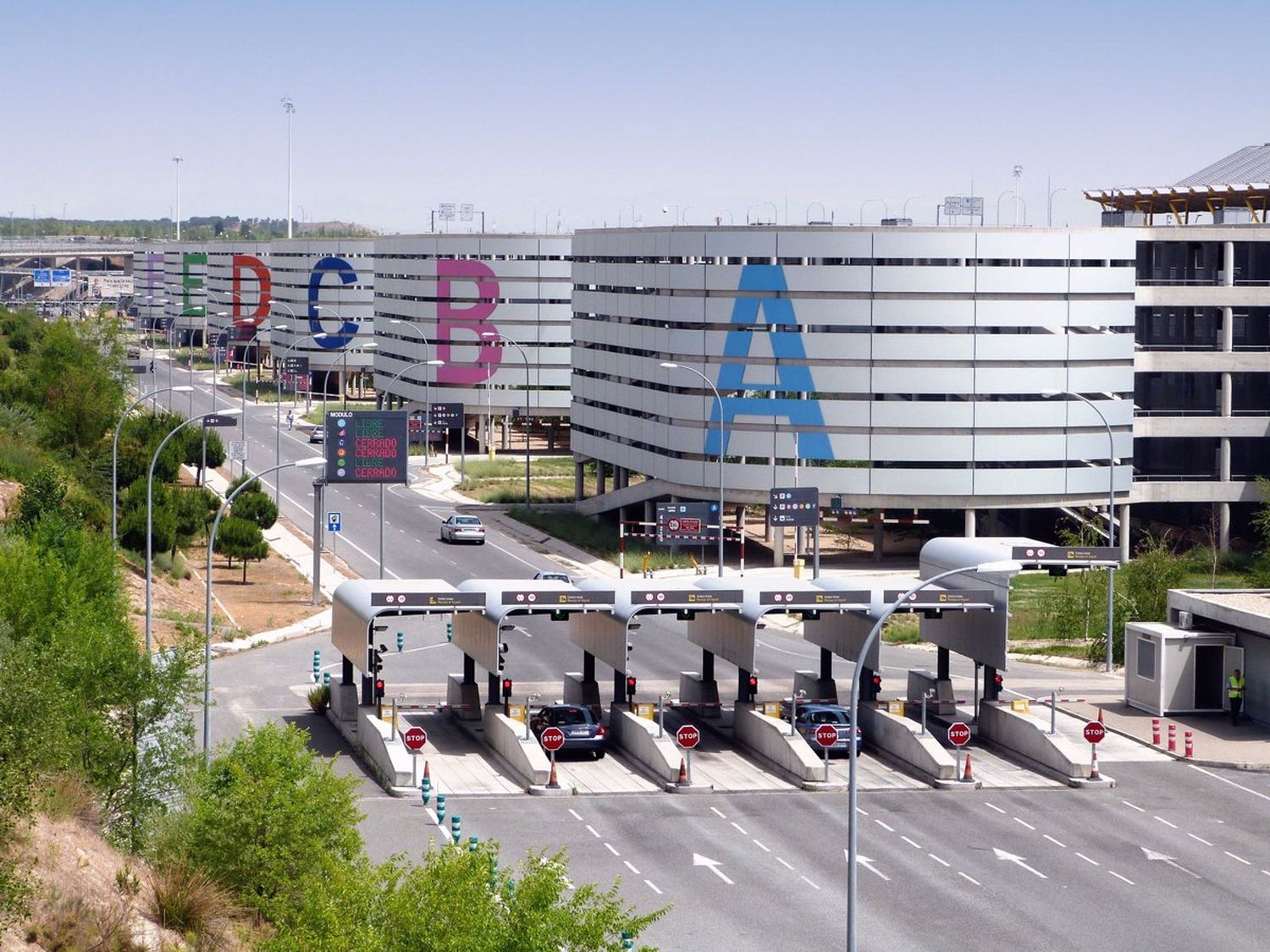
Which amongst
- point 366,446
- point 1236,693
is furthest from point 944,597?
point 366,446

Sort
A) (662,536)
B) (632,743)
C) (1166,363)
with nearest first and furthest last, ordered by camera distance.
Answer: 1. (632,743)
2. (662,536)
3. (1166,363)

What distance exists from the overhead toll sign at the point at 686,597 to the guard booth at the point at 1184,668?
455 inches

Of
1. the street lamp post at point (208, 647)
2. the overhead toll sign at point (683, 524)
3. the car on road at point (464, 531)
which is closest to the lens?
the street lamp post at point (208, 647)

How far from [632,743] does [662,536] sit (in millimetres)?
28850

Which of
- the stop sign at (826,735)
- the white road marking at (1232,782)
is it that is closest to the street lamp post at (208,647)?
the stop sign at (826,735)

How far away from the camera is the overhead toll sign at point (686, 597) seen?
4562 cm

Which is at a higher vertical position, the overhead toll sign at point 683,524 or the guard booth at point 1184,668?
the overhead toll sign at point 683,524

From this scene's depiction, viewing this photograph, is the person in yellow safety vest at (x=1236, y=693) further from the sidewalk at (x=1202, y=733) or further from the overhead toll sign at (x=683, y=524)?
the overhead toll sign at (x=683, y=524)

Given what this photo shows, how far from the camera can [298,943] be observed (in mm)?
20562

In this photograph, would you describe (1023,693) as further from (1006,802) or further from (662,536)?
(662,536)

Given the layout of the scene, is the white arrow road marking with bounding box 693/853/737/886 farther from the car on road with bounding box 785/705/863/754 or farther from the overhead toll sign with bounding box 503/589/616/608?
the overhead toll sign with bounding box 503/589/616/608

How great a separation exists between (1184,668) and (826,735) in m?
12.2

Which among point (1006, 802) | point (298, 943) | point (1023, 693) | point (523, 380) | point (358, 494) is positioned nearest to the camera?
point (298, 943)

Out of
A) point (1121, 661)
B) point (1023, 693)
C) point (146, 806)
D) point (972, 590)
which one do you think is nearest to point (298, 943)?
point (146, 806)
